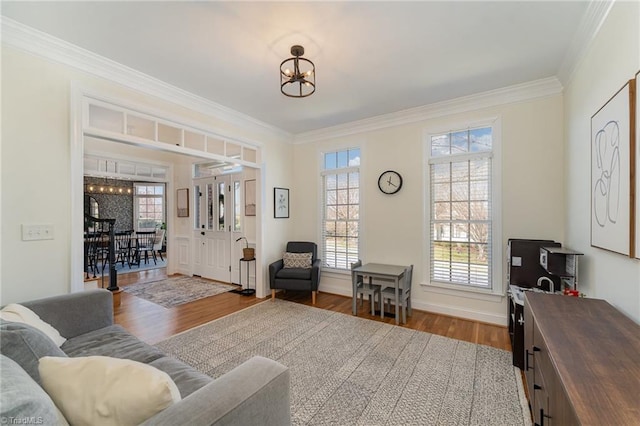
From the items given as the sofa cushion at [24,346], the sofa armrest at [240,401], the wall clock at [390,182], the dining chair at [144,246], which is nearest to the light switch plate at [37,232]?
the sofa cushion at [24,346]

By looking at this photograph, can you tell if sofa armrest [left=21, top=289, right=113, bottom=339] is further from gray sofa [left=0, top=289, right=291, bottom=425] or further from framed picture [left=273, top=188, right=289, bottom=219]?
framed picture [left=273, top=188, right=289, bottom=219]

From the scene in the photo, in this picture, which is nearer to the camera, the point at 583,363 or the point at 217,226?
the point at 583,363

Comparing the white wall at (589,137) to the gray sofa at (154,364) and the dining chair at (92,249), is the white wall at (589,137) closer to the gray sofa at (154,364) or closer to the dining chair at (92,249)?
the gray sofa at (154,364)

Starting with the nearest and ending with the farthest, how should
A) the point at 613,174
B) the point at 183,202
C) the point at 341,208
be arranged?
the point at 613,174
the point at 341,208
the point at 183,202

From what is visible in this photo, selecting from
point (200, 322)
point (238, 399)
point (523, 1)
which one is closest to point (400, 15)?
point (523, 1)

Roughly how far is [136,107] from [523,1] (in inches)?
142

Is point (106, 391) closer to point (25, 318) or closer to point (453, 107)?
point (25, 318)

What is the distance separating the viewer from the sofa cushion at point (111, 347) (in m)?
1.77

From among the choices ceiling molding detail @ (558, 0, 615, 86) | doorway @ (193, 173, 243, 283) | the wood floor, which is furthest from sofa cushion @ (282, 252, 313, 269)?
ceiling molding detail @ (558, 0, 615, 86)

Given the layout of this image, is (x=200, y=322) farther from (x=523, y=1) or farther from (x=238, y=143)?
(x=523, y=1)

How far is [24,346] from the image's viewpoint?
121 cm

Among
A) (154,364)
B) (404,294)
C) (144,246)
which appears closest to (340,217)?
(404,294)

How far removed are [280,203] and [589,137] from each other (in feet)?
13.2

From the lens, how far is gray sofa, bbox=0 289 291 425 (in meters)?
0.77
